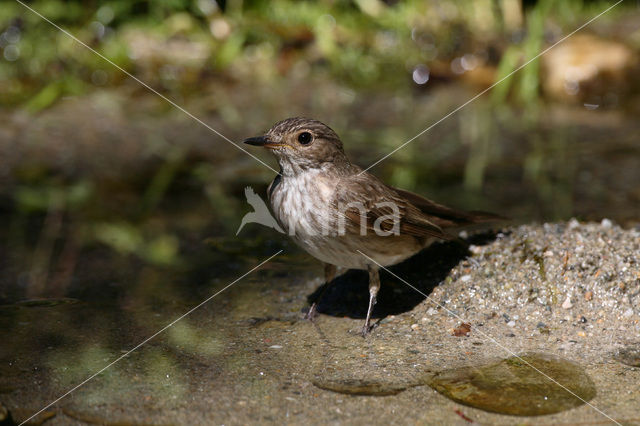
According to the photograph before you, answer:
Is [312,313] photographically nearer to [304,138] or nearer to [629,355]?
[304,138]

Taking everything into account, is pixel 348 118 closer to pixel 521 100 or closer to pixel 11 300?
pixel 521 100

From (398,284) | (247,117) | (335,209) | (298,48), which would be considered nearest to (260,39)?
(298,48)

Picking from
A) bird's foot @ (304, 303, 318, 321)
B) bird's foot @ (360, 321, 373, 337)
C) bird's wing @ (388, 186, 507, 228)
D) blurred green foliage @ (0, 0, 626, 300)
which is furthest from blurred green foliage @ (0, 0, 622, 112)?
bird's foot @ (360, 321, 373, 337)

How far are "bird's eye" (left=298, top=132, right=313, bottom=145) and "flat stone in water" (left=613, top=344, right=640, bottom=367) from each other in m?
1.94

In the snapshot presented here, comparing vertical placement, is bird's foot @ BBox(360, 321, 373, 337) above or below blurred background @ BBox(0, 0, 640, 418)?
below

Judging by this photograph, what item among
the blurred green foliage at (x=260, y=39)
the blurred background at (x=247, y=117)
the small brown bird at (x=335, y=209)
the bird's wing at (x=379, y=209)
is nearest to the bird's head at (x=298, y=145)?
the small brown bird at (x=335, y=209)

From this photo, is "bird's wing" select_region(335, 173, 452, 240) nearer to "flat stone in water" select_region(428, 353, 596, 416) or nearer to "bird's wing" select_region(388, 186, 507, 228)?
"bird's wing" select_region(388, 186, 507, 228)

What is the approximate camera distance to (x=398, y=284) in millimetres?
4633

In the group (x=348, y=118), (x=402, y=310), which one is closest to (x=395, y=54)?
(x=348, y=118)

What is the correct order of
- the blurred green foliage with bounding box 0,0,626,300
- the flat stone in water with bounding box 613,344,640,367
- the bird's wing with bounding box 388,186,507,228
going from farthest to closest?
1. the blurred green foliage with bounding box 0,0,626,300
2. the bird's wing with bounding box 388,186,507,228
3. the flat stone in water with bounding box 613,344,640,367

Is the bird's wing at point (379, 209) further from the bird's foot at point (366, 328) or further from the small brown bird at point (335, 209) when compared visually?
the bird's foot at point (366, 328)

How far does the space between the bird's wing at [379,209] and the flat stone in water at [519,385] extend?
3.24 feet

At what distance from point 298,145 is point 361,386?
1485mm

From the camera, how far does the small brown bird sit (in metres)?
4.07
